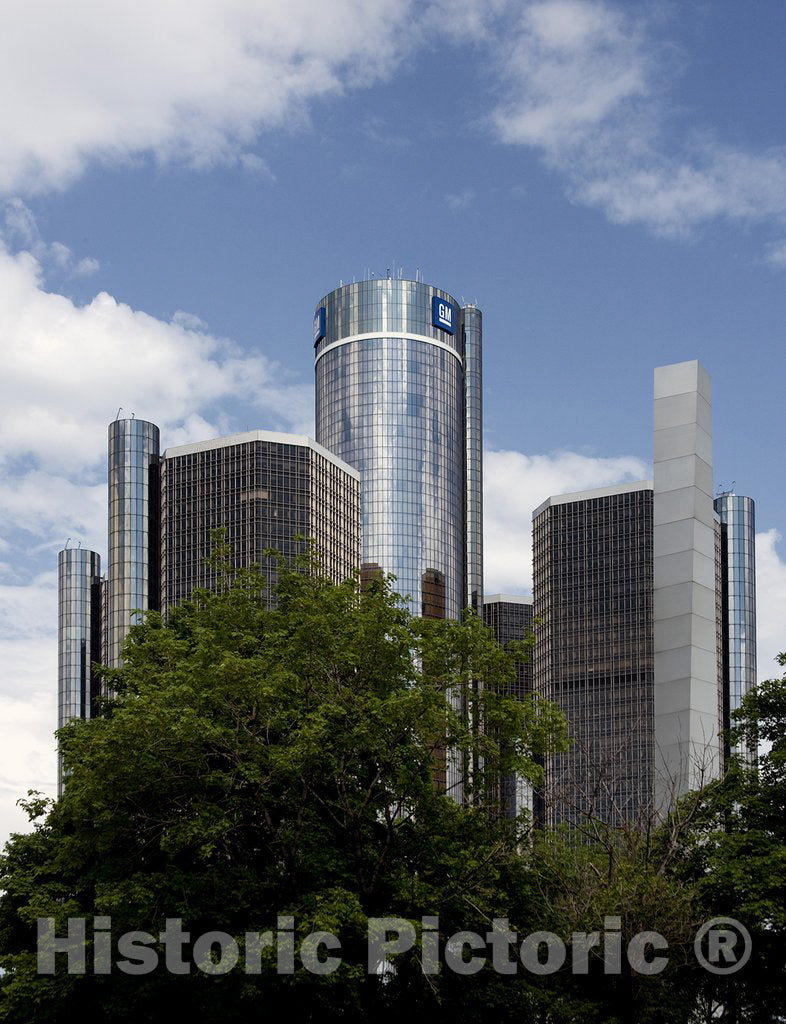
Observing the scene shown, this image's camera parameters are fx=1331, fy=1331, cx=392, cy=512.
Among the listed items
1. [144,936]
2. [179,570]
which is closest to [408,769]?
[144,936]

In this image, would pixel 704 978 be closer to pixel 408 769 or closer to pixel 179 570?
pixel 408 769

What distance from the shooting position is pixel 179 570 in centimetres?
18238

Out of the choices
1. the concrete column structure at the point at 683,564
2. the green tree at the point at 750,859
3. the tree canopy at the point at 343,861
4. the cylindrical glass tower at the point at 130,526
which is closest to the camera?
the concrete column structure at the point at 683,564

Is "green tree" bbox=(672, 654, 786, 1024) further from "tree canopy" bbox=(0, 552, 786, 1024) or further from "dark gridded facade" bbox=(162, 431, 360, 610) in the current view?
"dark gridded facade" bbox=(162, 431, 360, 610)

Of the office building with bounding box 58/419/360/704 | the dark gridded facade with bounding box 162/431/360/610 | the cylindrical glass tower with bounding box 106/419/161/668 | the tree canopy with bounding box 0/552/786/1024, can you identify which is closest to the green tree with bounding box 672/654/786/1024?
the tree canopy with bounding box 0/552/786/1024

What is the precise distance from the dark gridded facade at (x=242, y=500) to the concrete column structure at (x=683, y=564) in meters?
141

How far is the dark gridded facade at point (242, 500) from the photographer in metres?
179

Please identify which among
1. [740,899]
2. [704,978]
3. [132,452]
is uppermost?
[132,452]

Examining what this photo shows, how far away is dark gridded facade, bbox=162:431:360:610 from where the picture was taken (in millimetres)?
179375

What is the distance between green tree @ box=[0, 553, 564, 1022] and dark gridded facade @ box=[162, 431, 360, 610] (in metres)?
135

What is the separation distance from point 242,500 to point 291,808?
14367cm

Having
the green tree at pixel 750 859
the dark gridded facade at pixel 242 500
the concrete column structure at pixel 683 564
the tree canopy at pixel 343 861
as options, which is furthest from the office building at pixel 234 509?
the concrete column structure at pixel 683 564

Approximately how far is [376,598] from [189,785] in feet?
25.1

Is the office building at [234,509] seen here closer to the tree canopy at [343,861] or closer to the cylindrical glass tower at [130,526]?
the cylindrical glass tower at [130,526]
